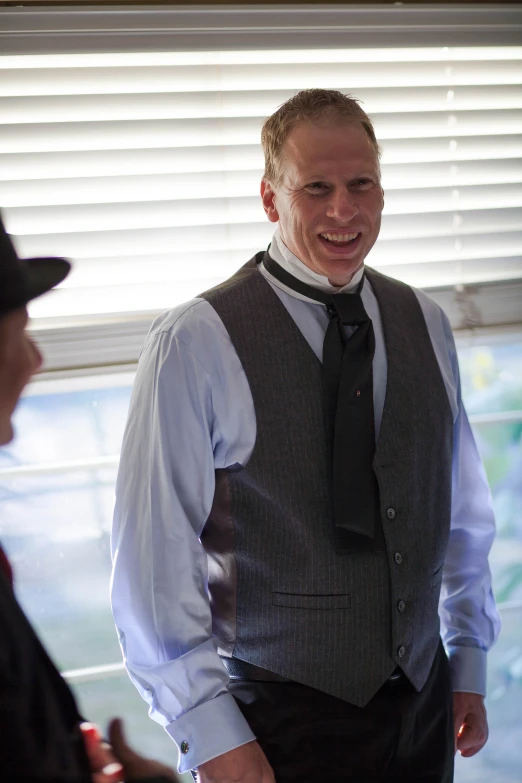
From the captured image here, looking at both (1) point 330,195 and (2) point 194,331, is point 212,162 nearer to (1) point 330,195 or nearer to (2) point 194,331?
(1) point 330,195

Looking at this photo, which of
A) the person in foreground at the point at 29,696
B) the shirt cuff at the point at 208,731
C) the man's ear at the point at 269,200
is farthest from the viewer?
the man's ear at the point at 269,200

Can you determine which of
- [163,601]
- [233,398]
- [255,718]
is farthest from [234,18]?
[255,718]

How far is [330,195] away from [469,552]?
32.5 inches

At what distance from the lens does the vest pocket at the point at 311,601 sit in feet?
4.63

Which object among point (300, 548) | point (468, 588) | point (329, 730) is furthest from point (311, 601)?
point (468, 588)

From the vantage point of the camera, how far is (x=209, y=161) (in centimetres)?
189

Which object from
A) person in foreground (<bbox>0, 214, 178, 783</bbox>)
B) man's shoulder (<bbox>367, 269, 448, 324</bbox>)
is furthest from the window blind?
person in foreground (<bbox>0, 214, 178, 783</bbox>)

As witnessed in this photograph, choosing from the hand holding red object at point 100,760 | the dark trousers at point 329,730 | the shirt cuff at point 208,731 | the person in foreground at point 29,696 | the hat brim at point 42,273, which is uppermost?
the hat brim at point 42,273

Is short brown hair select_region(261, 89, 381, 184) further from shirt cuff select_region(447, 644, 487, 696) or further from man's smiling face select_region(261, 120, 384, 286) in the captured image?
shirt cuff select_region(447, 644, 487, 696)

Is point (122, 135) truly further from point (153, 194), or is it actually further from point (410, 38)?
point (410, 38)

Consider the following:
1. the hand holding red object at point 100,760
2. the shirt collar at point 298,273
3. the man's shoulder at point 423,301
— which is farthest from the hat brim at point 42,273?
the man's shoulder at point 423,301

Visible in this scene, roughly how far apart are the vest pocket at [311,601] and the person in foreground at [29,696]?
58cm

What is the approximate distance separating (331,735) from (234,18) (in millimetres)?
1536

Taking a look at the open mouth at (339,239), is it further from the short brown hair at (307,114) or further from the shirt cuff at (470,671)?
the shirt cuff at (470,671)
